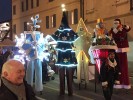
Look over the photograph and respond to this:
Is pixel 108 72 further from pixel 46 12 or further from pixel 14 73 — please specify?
pixel 46 12

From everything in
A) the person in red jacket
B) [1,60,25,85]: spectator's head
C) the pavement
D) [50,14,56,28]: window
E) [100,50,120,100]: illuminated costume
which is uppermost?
[50,14,56,28]: window

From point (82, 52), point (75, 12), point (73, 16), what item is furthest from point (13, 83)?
point (73, 16)

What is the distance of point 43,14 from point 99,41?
29806 mm

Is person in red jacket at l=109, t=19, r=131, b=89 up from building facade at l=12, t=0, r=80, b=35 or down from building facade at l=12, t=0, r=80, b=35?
down

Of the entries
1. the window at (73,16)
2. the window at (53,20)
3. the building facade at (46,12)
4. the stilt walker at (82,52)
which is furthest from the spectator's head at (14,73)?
the window at (53,20)

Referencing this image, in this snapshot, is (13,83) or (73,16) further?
(73,16)

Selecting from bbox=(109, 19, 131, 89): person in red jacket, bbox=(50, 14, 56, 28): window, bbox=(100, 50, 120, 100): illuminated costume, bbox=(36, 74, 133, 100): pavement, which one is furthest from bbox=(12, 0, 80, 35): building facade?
bbox=(100, 50, 120, 100): illuminated costume

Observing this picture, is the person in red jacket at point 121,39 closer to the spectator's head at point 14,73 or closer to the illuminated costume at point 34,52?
the illuminated costume at point 34,52

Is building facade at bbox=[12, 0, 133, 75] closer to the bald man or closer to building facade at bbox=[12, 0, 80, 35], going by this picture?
building facade at bbox=[12, 0, 80, 35]

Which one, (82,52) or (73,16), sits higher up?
(73,16)

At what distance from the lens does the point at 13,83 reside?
4.21m

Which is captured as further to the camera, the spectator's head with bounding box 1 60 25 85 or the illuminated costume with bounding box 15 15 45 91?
the illuminated costume with bounding box 15 15 45 91

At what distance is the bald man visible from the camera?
4.16 meters

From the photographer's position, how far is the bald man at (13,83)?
4156 mm
